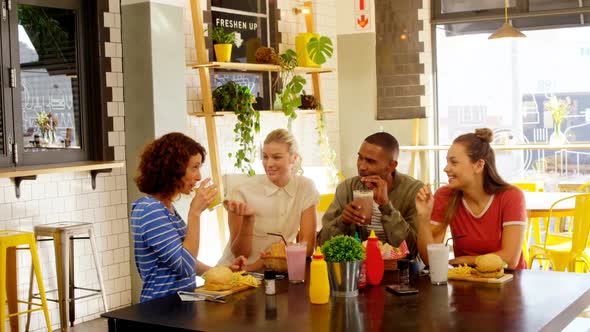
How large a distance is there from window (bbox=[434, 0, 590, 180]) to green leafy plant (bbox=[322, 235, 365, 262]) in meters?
5.81

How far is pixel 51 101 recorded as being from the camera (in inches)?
240

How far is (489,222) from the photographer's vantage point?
3889 mm

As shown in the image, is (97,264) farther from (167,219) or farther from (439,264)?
(439,264)

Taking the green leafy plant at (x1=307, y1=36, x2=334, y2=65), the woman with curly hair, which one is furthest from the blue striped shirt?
the green leafy plant at (x1=307, y1=36, x2=334, y2=65)

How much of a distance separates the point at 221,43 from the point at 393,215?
343cm

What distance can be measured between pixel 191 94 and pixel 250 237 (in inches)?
122

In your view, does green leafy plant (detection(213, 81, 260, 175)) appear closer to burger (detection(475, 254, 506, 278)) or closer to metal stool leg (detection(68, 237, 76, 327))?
metal stool leg (detection(68, 237, 76, 327))

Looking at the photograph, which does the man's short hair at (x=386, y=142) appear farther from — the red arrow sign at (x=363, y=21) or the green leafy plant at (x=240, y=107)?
the red arrow sign at (x=363, y=21)

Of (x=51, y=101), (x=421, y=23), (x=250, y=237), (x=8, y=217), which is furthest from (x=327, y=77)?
(x=250, y=237)

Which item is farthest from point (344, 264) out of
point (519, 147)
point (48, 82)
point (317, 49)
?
point (519, 147)

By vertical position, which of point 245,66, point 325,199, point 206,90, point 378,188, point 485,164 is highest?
point 245,66

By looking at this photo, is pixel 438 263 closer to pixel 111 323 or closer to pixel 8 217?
pixel 111 323

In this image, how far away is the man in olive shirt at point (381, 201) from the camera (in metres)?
4.04

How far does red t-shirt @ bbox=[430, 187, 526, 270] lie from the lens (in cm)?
385
